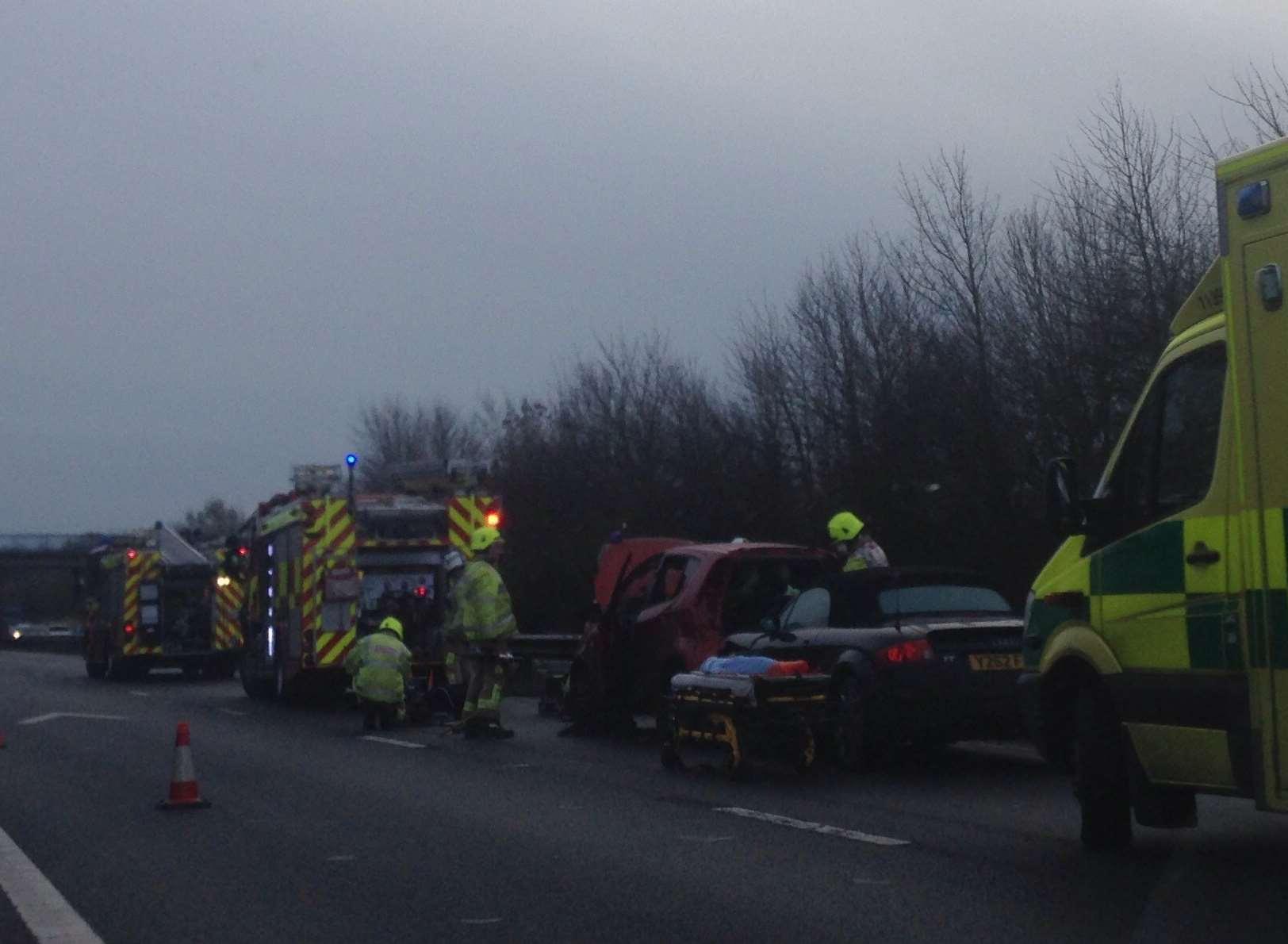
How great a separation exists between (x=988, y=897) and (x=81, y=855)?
4.97 meters

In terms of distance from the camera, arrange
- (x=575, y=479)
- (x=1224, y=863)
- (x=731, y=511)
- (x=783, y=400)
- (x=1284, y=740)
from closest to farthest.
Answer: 1. (x=1284, y=740)
2. (x=1224, y=863)
3. (x=731, y=511)
4. (x=783, y=400)
5. (x=575, y=479)

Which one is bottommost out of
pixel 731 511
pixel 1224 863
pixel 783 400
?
pixel 1224 863

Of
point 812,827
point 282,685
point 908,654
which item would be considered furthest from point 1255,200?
point 282,685

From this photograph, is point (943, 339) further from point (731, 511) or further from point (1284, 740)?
point (1284, 740)

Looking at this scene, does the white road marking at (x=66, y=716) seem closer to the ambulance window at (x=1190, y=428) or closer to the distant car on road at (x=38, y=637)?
the ambulance window at (x=1190, y=428)

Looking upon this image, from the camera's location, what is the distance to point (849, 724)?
13.2m

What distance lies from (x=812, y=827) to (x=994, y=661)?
2.78m

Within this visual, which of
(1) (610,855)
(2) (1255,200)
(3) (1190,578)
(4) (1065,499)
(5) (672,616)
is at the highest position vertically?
(2) (1255,200)

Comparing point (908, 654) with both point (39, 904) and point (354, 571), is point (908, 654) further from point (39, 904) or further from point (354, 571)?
point (354, 571)

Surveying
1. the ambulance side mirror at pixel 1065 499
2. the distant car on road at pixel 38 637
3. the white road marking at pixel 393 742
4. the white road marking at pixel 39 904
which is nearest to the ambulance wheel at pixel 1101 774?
the ambulance side mirror at pixel 1065 499

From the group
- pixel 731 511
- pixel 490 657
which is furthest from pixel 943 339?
pixel 490 657

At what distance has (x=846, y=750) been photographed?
530 inches

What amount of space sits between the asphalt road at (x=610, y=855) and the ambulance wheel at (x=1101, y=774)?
0.18m

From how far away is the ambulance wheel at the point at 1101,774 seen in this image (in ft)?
30.0
